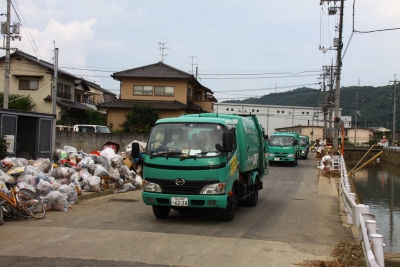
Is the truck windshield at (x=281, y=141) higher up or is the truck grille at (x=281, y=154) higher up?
the truck windshield at (x=281, y=141)

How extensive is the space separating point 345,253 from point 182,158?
379 cm

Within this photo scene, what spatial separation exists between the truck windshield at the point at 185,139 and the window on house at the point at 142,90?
34.5 metres

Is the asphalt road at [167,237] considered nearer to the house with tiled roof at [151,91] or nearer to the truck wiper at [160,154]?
the truck wiper at [160,154]

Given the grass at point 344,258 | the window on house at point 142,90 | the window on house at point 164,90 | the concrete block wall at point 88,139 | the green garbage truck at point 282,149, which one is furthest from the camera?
the window on house at point 142,90

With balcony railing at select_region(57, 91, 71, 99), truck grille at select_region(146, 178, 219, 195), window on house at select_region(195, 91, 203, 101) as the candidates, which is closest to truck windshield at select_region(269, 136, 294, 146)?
window on house at select_region(195, 91, 203, 101)

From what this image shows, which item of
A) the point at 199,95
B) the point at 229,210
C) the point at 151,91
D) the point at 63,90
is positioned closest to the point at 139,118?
the point at 151,91

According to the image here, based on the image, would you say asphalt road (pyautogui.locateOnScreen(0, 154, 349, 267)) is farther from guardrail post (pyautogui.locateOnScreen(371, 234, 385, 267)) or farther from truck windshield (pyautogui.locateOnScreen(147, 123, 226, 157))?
guardrail post (pyautogui.locateOnScreen(371, 234, 385, 267))

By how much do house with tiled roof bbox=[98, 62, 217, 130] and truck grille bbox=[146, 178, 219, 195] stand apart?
109 ft

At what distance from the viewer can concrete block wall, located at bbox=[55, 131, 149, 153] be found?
69.9 ft

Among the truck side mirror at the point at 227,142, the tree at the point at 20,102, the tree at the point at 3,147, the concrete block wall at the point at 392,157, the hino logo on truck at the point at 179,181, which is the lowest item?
the concrete block wall at the point at 392,157

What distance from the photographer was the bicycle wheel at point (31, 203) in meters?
9.61

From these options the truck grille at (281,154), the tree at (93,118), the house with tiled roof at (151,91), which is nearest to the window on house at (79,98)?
the tree at (93,118)

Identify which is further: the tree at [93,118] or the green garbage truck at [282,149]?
the tree at [93,118]

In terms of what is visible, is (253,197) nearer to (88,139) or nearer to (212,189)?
(212,189)
